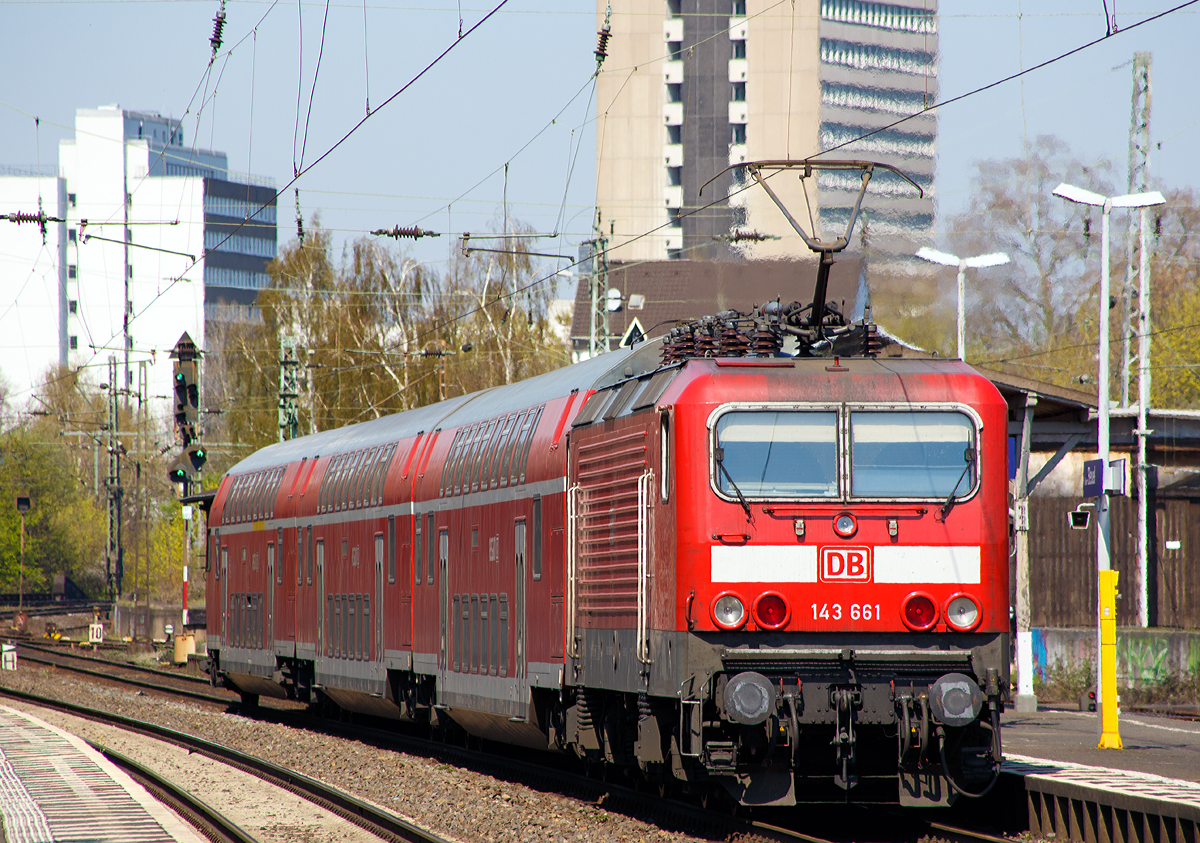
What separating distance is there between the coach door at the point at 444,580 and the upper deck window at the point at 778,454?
7.41 m

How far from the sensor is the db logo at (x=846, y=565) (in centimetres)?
1090

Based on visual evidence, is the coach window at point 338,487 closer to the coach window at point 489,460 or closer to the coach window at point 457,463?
the coach window at point 457,463

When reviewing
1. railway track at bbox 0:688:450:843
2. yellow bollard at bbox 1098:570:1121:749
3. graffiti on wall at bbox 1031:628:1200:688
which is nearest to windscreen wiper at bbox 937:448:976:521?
railway track at bbox 0:688:450:843

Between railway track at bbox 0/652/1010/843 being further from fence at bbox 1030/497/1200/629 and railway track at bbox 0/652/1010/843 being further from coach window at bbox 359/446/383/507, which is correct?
fence at bbox 1030/497/1200/629

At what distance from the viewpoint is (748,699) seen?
34.5 ft

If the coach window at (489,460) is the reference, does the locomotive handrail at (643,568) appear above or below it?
below

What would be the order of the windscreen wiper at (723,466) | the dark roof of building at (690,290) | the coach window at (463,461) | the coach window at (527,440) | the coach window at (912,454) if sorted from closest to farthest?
1. the windscreen wiper at (723,466)
2. the coach window at (912,454)
3. the coach window at (527,440)
4. the coach window at (463,461)
5. the dark roof of building at (690,290)

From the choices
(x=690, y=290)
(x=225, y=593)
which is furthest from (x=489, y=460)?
(x=690, y=290)

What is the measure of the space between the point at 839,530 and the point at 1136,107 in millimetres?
25603

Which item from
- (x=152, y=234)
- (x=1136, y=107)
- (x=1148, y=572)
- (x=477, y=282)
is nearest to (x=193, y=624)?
(x=477, y=282)

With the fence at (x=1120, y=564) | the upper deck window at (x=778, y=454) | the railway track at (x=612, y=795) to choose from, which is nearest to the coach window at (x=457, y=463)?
the railway track at (x=612, y=795)

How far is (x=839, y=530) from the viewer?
35.9 ft

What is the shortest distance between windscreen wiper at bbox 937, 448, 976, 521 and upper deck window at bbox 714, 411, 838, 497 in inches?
29.4

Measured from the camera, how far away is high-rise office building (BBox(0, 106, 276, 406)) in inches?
5103
